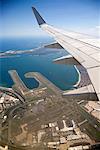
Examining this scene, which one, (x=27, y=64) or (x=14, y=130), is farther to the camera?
(x=27, y=64)

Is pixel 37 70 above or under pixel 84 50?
under

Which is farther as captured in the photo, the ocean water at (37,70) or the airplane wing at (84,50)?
the ocean water at (37,70)

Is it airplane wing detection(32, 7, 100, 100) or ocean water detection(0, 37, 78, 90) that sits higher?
airplane wing detection(32, 7, 100, 100)

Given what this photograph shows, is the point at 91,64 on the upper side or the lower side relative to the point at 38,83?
upper

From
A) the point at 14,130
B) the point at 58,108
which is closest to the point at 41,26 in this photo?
the point at 14,130

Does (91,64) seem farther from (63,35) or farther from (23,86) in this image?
(23,86)

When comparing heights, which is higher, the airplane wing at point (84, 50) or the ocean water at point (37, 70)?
the airplane wing at point (84, 50)

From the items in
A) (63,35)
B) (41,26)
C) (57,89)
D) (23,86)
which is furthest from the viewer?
(23,86)

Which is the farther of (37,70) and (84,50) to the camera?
(37,70)
